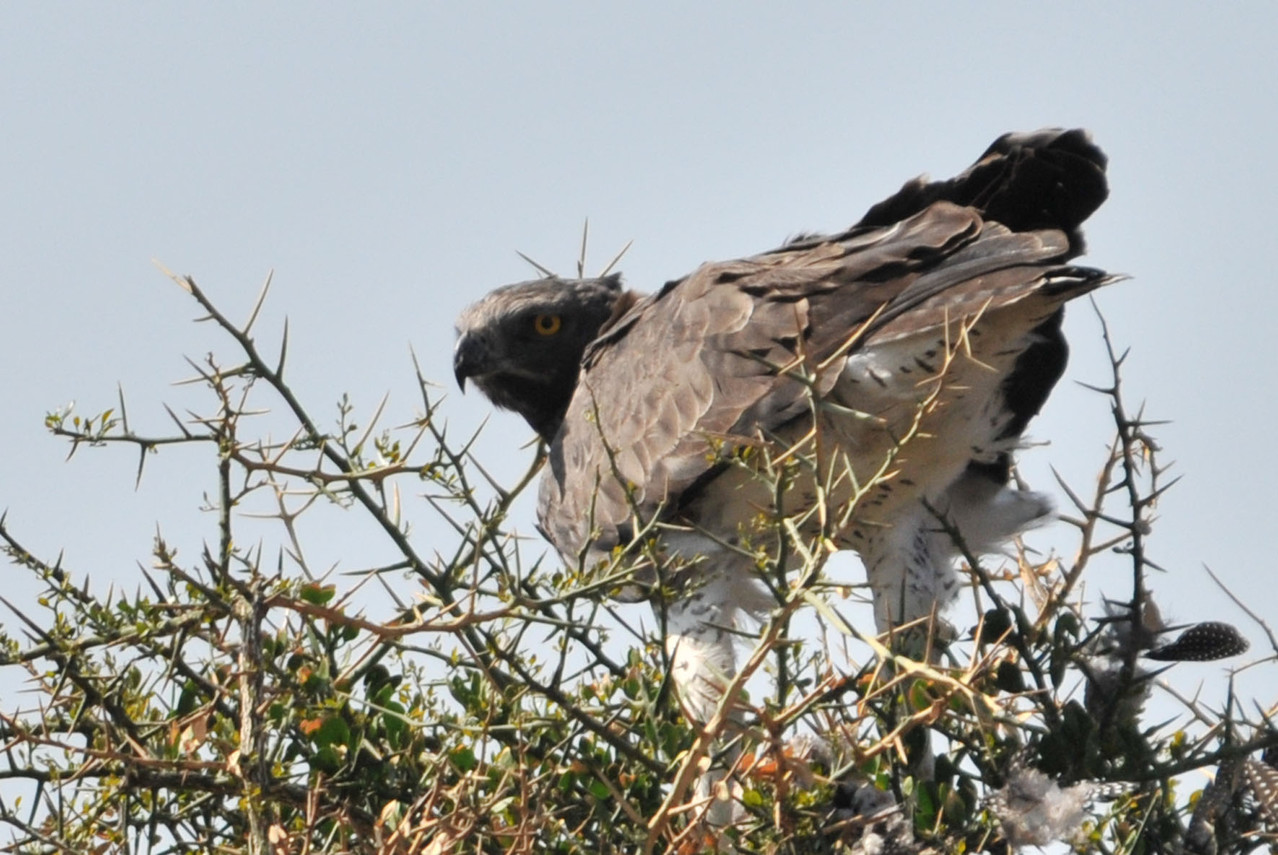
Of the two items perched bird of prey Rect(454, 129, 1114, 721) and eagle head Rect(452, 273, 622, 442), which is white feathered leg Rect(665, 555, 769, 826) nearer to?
perched bird of prey Rect(454, 129, 1114, 721)

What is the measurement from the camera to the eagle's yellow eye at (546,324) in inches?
260

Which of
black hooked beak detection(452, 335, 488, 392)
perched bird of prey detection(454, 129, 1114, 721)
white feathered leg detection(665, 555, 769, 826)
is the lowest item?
white feathered leg detection(665, 555, 769, 826)

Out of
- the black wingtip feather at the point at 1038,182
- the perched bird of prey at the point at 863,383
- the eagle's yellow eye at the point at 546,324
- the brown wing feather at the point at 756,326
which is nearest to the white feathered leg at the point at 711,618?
the perched bird of prey at the point at 863,383

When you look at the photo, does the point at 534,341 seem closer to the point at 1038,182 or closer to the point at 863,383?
the point at 863,383

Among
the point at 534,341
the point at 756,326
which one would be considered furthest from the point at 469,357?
the point at 756,326

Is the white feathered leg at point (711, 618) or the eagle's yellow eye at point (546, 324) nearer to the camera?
the white feathered leg at point (711, 618)

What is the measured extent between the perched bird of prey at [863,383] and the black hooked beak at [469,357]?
0.63 metres

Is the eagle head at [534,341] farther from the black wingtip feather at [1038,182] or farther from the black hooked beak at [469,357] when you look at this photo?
the black wingtip feather at [1038,182]

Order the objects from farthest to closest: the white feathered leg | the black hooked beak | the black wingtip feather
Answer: the black hooked beak < the white feathered leg < the black wingtip feather

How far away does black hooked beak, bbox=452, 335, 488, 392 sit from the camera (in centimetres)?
644

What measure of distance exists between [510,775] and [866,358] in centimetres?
226

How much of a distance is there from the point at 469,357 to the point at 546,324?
1.25 feet

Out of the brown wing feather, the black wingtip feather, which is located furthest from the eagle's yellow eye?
the black wingtip feather

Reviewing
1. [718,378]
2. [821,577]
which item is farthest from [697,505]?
[821,577]
